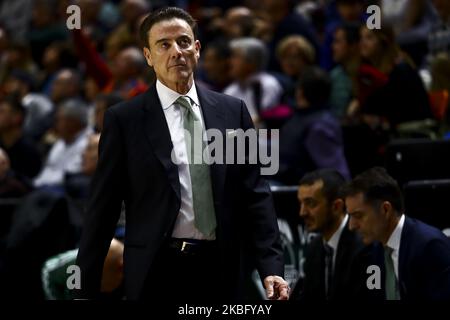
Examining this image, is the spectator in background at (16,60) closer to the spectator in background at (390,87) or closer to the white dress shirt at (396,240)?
the spectator in background at (390,87)

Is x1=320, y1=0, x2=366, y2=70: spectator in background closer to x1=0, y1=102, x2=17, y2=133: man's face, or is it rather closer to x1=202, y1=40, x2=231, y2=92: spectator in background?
x1=202, y1=40, x2=231, y2=92: spectator in background

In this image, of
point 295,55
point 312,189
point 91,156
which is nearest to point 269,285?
point 312,189

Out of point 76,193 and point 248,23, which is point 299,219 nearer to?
point 76,193

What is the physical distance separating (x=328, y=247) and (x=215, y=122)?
204 cm

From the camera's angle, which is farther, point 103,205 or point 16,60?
point 16,60

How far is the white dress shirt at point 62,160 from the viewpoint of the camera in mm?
10039

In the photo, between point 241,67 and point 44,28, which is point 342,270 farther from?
point 44,28

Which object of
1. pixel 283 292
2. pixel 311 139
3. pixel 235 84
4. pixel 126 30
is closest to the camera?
pixel 283 292

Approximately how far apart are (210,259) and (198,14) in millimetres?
7622

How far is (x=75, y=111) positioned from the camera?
33.6ft

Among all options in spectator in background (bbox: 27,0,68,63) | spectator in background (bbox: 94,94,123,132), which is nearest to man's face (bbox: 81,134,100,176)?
spectator in background (bbox: 94,94,123,132)

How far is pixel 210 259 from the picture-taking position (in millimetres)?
4980
